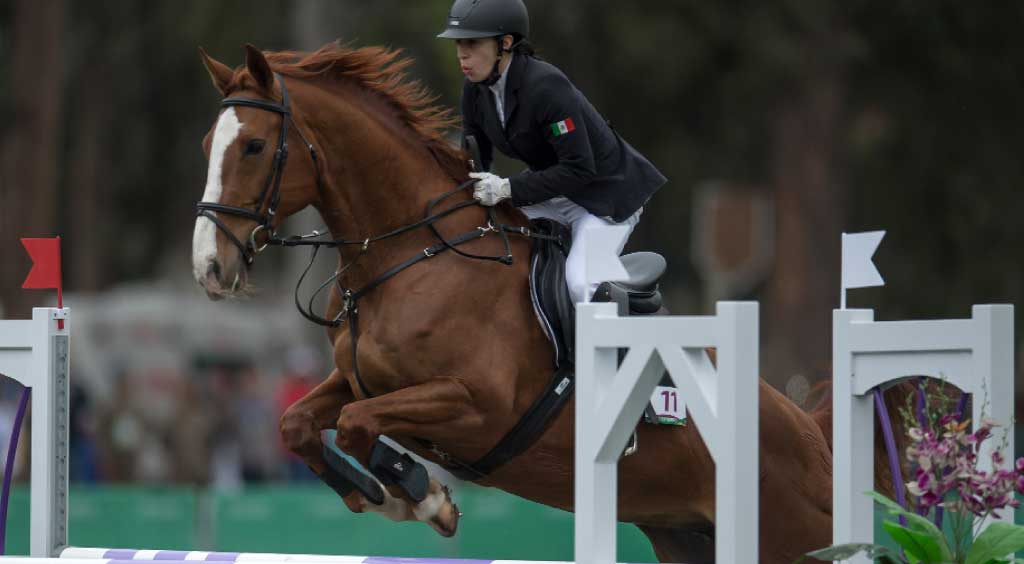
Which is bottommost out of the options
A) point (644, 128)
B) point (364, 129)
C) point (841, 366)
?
point (841, 366)

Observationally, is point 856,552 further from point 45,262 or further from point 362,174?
point 45,262

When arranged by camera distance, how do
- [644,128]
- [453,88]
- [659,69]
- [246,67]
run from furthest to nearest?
[453,88] → [644,128] → [659,69] → [246,67]

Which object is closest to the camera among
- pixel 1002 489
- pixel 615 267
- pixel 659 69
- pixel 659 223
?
pixel 1002 489

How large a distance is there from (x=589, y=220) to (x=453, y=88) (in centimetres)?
1425

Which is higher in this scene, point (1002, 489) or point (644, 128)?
point (644, 128)

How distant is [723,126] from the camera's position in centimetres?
1722

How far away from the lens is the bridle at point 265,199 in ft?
16.8

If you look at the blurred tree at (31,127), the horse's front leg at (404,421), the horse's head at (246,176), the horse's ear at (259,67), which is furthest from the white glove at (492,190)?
the blurred tree at (31,127)

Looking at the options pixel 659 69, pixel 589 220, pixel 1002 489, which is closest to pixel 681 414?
pixel 589 220

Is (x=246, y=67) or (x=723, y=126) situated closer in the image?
(x=246, y=67)

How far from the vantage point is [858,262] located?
4957 millimetres

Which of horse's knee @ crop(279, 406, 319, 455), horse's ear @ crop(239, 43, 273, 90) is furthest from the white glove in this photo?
horse's knee @ crop(279, 406, 319, 455)

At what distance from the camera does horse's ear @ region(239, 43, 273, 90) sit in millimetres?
5254

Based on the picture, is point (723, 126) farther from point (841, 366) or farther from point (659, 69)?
point (841, 366)
